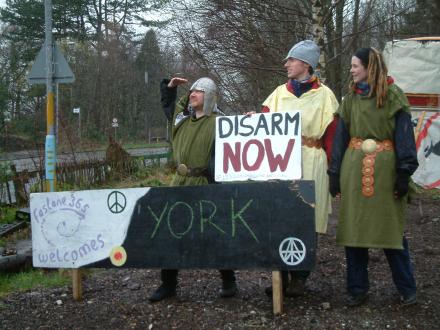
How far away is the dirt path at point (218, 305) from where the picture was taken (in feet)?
12.8

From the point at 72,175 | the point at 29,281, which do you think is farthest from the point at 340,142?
the point at 72,175

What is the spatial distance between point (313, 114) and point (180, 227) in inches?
50.7

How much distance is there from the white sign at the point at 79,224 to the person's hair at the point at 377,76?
5.96 feet

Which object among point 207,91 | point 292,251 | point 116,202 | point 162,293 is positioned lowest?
point 162,293

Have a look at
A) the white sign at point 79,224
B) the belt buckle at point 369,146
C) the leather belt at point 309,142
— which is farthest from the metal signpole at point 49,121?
the belt buckle at point 369,146

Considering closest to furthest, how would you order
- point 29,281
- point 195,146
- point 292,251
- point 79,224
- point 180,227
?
point 292,251
point 180,227
point 195,146
point 79,224
point 29,281

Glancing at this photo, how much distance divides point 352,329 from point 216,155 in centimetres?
153

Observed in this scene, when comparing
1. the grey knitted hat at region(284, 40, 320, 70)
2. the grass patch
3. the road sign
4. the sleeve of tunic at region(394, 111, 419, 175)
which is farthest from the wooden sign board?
the road sign

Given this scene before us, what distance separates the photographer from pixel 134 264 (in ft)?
14.1

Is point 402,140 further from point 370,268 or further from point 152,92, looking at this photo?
point 152,92

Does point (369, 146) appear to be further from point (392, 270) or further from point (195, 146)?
point (195, 146)

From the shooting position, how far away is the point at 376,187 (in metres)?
3.82

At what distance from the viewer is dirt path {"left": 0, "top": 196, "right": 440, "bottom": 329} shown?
154 inches

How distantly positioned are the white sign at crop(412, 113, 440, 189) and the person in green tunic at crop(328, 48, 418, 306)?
4592 mm
